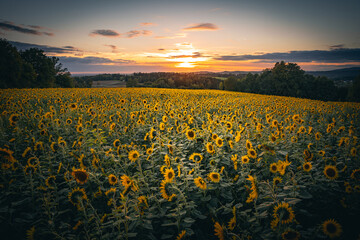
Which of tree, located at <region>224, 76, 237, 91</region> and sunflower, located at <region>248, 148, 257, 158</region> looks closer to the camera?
sunflower, located at <region>248, 148, 257, 158</region>

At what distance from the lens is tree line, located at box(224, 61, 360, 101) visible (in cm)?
4656

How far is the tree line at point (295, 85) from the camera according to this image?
46562 millimetres

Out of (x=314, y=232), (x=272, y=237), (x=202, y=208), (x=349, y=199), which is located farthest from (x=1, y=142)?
(x=349, y=199)

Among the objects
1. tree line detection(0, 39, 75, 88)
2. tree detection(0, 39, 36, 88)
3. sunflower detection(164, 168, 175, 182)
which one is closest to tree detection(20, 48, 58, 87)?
tree line detection(0, 39, 75, 88)

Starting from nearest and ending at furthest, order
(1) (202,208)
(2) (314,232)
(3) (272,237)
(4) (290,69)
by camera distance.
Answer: (2) (314,232) → (3) (272,237) → (1) (202,208) → (4) (290,69)

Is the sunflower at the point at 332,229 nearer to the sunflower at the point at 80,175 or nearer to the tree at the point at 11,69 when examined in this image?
the sunflower at the point at 80,175

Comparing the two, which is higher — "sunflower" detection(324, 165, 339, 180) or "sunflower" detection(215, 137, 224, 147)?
"sunflower" detection(215, 137, 224, 147)

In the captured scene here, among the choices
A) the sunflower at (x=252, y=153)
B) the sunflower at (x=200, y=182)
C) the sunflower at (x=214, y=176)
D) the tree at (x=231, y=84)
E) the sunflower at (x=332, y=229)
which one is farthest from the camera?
the tree at (x=231, y=84)

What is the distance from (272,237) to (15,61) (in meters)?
58.7

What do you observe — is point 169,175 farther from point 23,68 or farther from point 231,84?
point 231,84

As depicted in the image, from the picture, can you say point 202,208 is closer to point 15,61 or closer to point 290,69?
point 15,61

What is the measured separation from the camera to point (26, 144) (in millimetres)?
4656

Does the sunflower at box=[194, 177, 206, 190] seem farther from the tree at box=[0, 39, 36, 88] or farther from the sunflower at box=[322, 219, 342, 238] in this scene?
the tree at box=[0, 39, 36, 88]

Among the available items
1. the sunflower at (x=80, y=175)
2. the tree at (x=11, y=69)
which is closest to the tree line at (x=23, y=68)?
the tree at (x=11, y=69)
